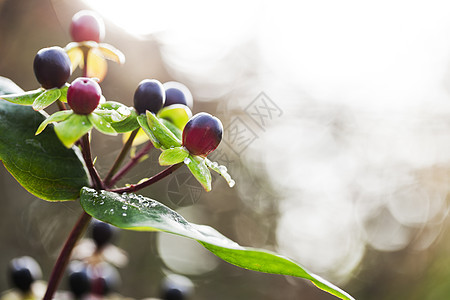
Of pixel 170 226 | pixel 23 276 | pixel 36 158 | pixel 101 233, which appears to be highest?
pixel 170 226

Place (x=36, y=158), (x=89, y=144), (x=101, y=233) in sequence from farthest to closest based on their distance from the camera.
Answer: (x=101, y=233) < (x=36, y=158) < (x=89, y=144)

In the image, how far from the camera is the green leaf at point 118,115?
0.77 m

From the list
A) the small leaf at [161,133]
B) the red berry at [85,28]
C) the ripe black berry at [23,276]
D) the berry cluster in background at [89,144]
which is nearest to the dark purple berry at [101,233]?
the ripe black berry at [23,276]

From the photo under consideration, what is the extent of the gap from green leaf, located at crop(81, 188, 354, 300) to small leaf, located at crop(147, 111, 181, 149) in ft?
0.36

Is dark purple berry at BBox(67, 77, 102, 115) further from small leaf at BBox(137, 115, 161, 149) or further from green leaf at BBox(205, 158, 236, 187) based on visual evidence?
green leaf at BBox(205, 158, 236, 187)

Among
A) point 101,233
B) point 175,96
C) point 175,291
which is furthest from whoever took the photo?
point 175,291

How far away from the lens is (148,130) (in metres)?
0.82

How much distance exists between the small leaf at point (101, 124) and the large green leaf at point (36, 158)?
0.67ft

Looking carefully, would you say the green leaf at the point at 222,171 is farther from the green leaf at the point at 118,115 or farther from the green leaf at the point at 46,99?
the green leaf at the point at 46,99

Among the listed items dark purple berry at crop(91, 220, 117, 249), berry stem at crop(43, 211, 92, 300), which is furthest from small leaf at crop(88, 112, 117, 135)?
dark purple berry at crop(91, 220, 117, 249)

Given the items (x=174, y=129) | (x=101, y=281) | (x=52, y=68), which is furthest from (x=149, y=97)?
(x=101, y=281)

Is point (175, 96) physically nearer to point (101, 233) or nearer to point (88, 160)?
point (88, 160)

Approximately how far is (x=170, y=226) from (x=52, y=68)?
1.32 ft

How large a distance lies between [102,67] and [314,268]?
6689 millimetres
